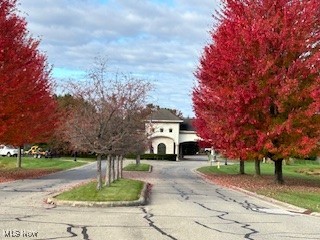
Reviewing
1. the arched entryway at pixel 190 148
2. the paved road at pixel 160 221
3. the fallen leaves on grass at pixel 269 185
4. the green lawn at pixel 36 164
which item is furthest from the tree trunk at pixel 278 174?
the arched entryway at pixel 190 148

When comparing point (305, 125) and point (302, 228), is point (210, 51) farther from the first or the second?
point (302, 228)

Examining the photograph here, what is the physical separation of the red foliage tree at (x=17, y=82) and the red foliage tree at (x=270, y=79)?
10221 millimetres

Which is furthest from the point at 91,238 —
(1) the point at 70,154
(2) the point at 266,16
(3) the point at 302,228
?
(1) the point at 70,154

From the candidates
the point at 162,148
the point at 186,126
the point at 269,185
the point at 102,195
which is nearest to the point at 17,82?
the point at 102,195

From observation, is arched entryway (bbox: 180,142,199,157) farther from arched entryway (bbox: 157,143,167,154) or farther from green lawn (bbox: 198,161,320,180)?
green lawn (bbox: 198,161,320,180)

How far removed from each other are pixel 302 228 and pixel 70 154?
228 feet

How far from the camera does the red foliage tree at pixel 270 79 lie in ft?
88.8

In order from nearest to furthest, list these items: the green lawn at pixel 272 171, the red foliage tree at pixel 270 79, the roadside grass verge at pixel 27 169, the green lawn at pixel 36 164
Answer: the red foliage tree at pixel 270 79 < the roadside grass verge at pixel 27 169 < the green lawn at pixel 272 171 < the green lawn at pixel 36 164

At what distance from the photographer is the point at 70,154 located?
80938mm

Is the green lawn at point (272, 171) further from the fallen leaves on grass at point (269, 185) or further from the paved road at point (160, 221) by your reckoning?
the paved road at point (160, 221)

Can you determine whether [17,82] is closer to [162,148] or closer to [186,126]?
[162,148]

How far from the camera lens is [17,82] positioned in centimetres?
2825

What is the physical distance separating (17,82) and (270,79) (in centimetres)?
1270

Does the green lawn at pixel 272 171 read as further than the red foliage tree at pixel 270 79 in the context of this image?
Yes
